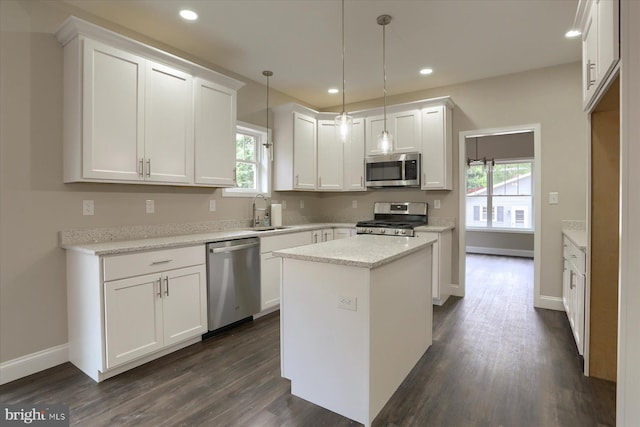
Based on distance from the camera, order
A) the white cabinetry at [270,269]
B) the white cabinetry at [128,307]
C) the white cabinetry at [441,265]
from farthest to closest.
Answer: the white cabinetry at [441,265] < the white cabinetry at [270,269] < the white cabinetry at [128,307]

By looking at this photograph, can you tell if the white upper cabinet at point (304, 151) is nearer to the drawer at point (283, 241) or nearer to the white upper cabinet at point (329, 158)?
the white upper cabinet at point (329, 158)

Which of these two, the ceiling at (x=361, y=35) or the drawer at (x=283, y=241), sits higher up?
the ceiling at (x=361, y=35)

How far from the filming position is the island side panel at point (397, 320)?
184 centimetres

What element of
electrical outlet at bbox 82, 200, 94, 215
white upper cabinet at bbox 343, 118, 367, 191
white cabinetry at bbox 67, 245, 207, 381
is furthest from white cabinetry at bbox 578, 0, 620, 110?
electrical outlet at bbox 82, 200, 94, 215

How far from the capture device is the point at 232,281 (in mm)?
3174

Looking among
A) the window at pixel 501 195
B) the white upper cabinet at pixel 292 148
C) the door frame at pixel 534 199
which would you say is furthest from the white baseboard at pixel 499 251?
the white upper cabinet at pixel 292 148

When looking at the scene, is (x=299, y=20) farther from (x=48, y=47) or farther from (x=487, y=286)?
(x=487, y=286)

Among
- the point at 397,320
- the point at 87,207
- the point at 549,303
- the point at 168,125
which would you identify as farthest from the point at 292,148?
the point at 549,303

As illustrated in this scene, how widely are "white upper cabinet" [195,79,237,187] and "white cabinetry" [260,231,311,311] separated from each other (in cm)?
75

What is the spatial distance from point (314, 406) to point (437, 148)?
330cm

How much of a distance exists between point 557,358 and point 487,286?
2313 millimetres

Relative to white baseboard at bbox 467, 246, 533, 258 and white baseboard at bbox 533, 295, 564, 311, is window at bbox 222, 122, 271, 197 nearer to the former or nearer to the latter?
white baseboard at bbox 533, 295, 564, 311

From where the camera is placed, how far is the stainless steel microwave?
432 centimetres

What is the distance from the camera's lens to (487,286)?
485cm
